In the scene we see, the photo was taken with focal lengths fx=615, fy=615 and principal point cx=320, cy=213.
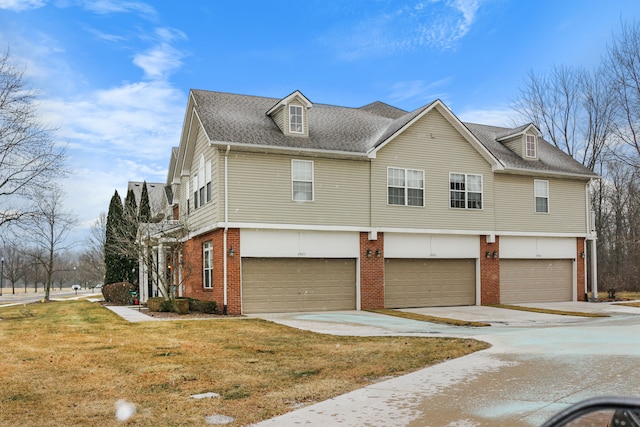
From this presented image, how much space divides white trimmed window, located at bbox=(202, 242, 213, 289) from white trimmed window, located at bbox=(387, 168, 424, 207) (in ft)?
23.0

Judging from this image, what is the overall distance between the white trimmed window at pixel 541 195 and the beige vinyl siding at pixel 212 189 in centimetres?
1400

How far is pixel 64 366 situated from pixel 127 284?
22015mm

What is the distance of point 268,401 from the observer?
7.45 meters

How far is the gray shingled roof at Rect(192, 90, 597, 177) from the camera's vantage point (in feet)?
71.4

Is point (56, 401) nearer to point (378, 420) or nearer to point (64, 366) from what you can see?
point (64, 366)

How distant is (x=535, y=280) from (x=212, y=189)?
14.5 meters

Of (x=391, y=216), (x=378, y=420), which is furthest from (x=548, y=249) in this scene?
(x=378, y=420)

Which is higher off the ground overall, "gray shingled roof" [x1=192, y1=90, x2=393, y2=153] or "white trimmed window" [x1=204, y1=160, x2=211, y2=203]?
"gray shingled roof" [x1=192, y1=90, x2=393, y2=153]

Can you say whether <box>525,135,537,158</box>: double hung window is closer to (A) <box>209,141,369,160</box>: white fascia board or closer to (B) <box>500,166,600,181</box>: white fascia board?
(B) <box>500,166,600,181</box>: white fascia board

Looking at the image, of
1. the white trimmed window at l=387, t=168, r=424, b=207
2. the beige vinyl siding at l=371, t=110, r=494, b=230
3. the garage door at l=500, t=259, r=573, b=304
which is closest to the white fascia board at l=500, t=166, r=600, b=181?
the beige vinyl siding at l=371, t=110, r=494, b=230

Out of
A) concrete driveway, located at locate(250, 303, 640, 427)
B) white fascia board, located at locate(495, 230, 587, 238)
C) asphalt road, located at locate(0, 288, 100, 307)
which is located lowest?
asphalt road, located at locate(0, 288, 100, 307)

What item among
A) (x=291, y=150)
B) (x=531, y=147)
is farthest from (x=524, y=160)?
(x=291, y=150)

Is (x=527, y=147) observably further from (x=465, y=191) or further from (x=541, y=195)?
(x=465, y=191)

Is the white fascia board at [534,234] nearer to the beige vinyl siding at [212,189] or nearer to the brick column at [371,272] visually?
the brick column at [371,272]
